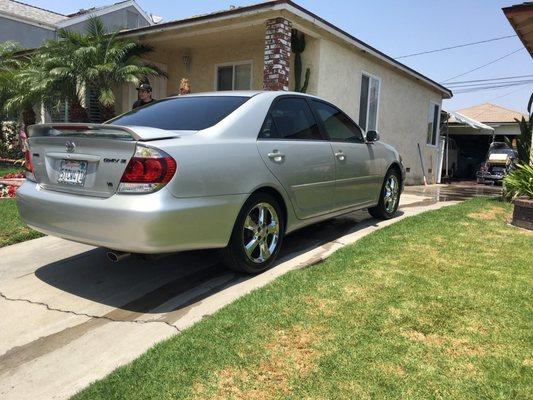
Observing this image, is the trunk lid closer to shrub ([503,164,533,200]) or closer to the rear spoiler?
Result: the rear spoiler

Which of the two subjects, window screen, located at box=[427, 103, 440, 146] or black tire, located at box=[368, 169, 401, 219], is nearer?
black tire, located at box=[368, 169, 401, 219]

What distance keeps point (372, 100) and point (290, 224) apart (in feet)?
29.1

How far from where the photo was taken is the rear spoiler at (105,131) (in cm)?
319

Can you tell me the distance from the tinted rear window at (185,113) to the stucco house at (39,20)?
18.7 metres

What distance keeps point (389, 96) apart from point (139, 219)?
1145 cm

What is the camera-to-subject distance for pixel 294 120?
4.54m

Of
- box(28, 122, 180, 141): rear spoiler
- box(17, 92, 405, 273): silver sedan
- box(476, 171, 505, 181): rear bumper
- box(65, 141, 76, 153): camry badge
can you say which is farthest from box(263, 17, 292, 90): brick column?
box(476, 171, 505, 181): rear bumper

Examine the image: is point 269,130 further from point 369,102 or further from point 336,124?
point 369,102

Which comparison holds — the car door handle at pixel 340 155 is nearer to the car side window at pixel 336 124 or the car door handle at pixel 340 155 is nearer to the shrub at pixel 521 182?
the car side window at pixel 336 124

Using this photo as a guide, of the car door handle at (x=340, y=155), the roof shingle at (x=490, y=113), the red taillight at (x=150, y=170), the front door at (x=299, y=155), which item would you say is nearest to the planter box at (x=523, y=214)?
the car door handle at (x=340, y=155)

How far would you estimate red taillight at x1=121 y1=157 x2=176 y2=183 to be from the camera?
10.2ft

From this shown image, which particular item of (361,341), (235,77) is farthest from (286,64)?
(361,341)

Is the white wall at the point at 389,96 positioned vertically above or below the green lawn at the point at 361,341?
above

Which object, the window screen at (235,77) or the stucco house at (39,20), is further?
the stucco house at (39,20)
